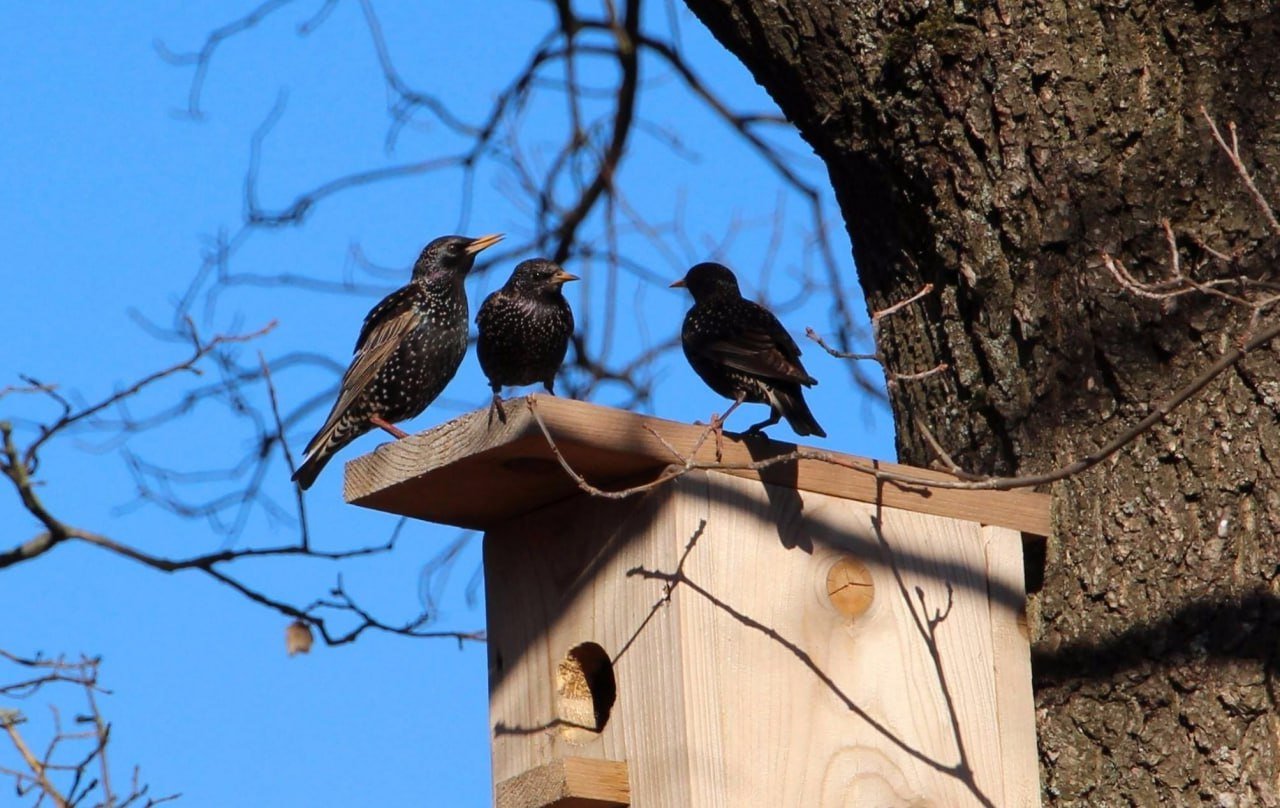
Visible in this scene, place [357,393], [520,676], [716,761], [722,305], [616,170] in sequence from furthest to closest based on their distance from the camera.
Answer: [616,170], [357,393], [722,305], [520,676], [716,761]

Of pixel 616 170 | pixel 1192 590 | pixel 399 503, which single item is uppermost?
pixel 616 170

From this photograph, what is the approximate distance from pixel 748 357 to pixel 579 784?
1.11 m

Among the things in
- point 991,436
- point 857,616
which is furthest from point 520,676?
point 991,436

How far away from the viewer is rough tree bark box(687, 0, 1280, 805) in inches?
106

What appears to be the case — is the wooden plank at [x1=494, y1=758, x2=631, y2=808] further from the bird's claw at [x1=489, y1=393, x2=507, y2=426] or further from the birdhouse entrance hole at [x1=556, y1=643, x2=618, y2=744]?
the bird's claw at [x1=489, y1=393, x2=507, y2=426]

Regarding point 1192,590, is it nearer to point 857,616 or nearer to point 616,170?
point 857,616

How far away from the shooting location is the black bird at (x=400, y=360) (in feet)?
14.8

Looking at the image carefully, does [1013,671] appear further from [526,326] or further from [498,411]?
[526,326]

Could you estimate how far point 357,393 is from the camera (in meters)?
4.52

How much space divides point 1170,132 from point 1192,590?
808 millimetres

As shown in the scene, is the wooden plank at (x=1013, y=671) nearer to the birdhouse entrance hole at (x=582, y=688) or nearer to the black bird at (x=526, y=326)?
the birdhouse entrance hole at (x=582, y=688)

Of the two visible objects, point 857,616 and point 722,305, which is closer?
point 857,616

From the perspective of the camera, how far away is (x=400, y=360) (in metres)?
4.53

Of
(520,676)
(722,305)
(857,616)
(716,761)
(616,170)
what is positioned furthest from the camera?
→ (616,170)
